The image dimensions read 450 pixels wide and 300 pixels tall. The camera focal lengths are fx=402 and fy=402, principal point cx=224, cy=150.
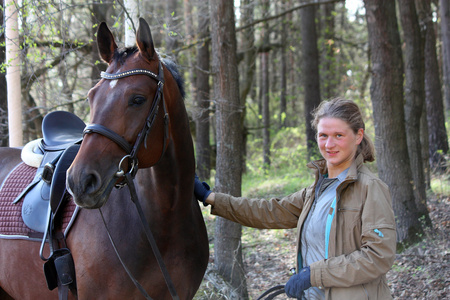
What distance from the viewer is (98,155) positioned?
2082mm

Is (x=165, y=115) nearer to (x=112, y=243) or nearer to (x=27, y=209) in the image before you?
(x=112, y=243)

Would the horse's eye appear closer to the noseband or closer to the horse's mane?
the noseband

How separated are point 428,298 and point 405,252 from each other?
54.7 inches

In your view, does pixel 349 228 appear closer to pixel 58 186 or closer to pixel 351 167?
pixel 351 167

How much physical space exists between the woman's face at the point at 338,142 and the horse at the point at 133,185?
2.87 ft

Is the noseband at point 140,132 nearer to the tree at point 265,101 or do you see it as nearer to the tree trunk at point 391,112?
the tree trunk at point 391,112

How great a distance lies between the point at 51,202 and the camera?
8.67ft

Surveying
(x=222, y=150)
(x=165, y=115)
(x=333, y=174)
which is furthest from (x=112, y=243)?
(x=222, y=150)

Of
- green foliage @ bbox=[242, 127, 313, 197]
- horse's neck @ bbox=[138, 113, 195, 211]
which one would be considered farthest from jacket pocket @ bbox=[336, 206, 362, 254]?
green foliage @ bbox=[242, 127, 313, 197]

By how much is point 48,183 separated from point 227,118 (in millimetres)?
2380

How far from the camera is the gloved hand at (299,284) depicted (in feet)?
7.38

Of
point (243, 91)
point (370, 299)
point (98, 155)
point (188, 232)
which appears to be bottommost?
point (370, 299)

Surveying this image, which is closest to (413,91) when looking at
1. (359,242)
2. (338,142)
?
(338,142)

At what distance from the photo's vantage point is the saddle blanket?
2703 millimetres
